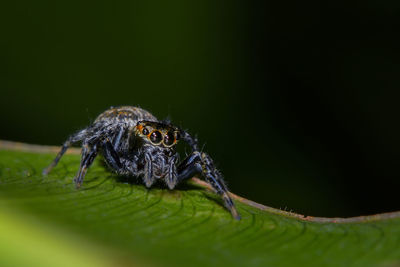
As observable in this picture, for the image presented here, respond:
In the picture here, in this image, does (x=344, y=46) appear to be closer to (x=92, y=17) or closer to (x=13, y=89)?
(x=92, y=17)

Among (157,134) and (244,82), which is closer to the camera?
(157,134)

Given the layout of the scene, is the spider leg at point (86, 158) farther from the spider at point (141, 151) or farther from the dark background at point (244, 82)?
the dark background at point (244, 82)

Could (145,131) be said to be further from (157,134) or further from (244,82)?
(244,82)

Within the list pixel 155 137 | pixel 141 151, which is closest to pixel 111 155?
pixel 141 151

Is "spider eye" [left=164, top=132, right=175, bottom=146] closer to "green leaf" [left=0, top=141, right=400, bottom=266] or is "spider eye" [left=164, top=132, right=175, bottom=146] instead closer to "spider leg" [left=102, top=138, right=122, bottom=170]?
"spider leg" [left=102, top=138, right=122, bottom=170]

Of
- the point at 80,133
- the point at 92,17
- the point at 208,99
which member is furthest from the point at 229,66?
the point at 80,133
